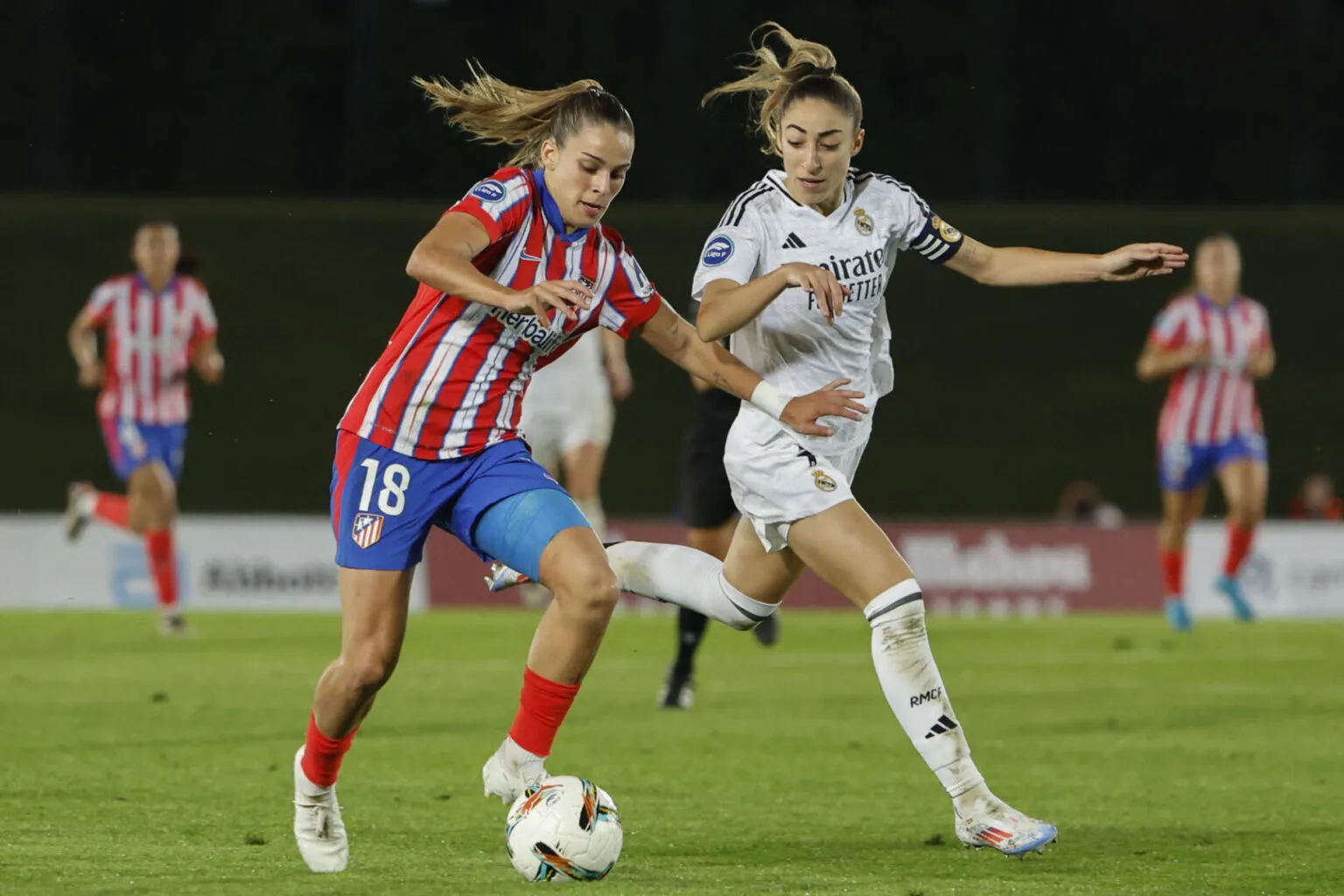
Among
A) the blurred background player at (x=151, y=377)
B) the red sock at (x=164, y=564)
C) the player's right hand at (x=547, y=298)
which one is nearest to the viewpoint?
the player's right hand at (x=547, y=298)

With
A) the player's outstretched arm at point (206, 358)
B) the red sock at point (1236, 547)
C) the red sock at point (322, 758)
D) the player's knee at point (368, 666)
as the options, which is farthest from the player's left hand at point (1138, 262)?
the red sock at point (1236, 547)

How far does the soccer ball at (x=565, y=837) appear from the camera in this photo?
16.0 feet

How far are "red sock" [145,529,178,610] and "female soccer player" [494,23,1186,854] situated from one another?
728 cm

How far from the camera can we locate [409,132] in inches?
778

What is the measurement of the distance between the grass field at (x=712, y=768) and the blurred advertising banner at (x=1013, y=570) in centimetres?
345

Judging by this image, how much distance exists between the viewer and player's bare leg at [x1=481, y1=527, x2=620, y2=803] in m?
5.07

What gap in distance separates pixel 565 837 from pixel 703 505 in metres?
4.27

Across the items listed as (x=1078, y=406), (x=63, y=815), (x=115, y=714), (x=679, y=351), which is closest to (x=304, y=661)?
(x=115, y=714)

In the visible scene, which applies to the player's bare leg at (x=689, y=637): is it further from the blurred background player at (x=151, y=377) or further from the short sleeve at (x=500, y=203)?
the blurred background player at (x=151, y=377)

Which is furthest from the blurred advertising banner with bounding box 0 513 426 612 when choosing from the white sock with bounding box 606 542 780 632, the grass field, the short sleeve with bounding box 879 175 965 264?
the short sleeve with bounding box 879 175 965 264

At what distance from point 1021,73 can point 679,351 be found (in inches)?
607

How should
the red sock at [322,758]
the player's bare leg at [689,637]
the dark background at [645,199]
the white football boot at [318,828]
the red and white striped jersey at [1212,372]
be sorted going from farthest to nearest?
the dark background at [645,199] < the red and white striped jersey at [1212,372] < the player's bare leg at [689,637] < the red sock at [322,758] < the white football boot at [318,828]

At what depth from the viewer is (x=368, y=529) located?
5094 millimetres

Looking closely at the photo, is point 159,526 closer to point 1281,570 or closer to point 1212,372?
point 1212,372
